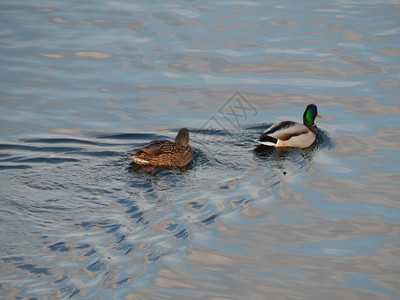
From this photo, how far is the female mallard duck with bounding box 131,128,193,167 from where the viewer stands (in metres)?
10.7

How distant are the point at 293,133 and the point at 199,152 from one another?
1774 mm

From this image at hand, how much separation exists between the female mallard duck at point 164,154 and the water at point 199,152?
0.21m

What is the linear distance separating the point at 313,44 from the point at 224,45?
2.25m

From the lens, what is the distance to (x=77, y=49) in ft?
51.9

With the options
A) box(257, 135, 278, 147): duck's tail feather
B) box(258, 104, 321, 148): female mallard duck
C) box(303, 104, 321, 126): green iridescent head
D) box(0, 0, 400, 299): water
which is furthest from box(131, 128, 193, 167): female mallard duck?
box(303, 104, 321, 126): green iridescent head

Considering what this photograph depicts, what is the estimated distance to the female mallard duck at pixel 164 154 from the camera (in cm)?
1071

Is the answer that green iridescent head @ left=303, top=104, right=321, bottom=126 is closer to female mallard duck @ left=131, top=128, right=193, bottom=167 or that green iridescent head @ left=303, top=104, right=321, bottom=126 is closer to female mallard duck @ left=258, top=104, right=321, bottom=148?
female mallard duck @ left=258, top=104, right=321, bottom=148

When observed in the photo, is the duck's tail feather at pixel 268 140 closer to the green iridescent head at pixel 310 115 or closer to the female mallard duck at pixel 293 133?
the female mallard duck at pixel 293 133

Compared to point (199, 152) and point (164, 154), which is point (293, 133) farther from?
point (164, 154)

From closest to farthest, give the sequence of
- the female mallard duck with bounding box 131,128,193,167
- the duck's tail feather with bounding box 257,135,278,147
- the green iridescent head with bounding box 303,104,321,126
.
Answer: the female mallard duck with bounding box 131,128,193,167
the duck's tail feather with bounding box 257,135,278,147
the green iridescent head with bounding box 303,104,321,126

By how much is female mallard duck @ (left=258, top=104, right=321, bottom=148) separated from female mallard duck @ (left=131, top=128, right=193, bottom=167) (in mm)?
1472

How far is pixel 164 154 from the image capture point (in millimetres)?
10906

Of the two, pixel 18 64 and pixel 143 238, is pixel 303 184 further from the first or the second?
pixel 18 64

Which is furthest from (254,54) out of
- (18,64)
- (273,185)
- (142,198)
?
(142,198)
